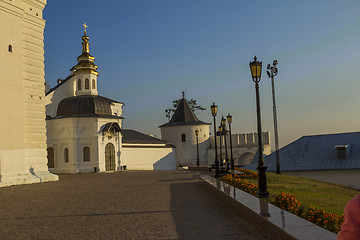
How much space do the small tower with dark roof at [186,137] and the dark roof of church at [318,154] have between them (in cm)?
1592

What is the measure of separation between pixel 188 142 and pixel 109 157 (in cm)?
2144

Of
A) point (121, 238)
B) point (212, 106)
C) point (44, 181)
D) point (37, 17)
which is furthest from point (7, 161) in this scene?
point (121, 238)

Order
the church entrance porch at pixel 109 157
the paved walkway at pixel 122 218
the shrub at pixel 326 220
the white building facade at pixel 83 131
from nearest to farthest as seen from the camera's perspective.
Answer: the shrub at pixel 326 220 < the paved walkway at pixel 122 218 < the white building facade at pixel 83 131 < the church entrance porch at pixel 109 157

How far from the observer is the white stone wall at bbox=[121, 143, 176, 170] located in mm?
40225

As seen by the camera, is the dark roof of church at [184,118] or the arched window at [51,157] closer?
the arched window at [51,157]

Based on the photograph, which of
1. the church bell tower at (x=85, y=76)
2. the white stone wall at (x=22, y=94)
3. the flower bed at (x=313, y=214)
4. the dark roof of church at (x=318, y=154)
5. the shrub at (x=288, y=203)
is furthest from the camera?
the church bell tower at (x=85, y=76)

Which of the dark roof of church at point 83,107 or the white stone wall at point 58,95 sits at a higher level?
the white stone wall at point 58,95

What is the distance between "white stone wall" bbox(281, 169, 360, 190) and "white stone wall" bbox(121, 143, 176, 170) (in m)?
16.6

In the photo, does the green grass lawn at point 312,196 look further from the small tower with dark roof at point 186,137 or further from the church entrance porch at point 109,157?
the small tower with dark roof at point 186,137

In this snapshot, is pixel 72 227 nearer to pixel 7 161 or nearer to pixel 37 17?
pixel 7 161

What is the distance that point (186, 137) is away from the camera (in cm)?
5512

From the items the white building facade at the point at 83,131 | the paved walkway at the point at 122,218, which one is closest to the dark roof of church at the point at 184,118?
the white building facade at the point at 83,131

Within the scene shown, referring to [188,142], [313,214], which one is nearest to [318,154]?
[188,142]

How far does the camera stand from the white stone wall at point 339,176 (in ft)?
113
